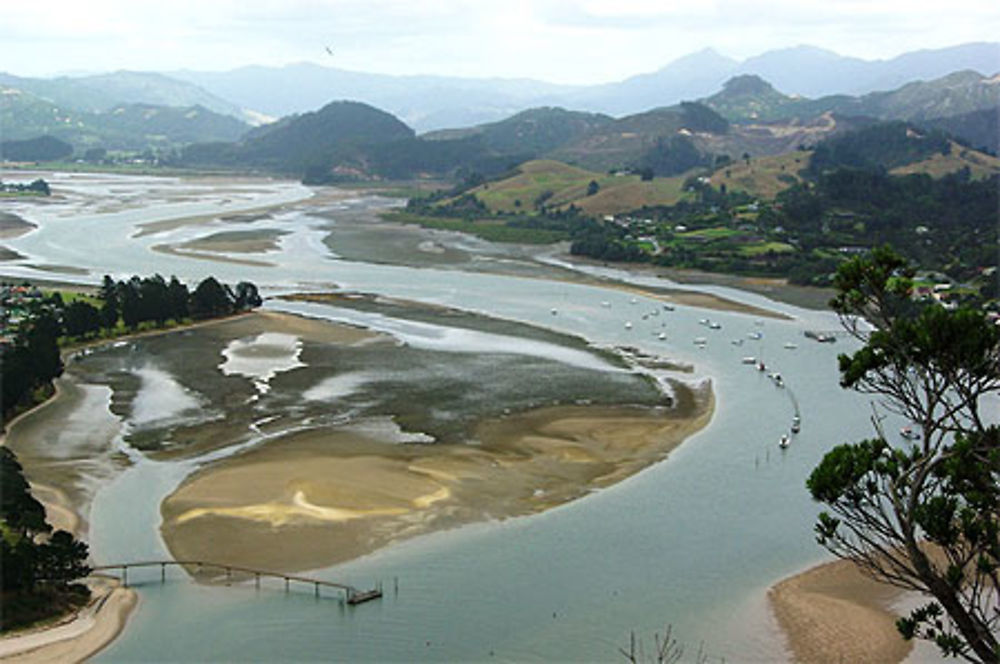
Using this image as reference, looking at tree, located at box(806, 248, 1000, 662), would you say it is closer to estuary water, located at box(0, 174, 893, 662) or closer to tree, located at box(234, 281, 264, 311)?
estuary water, located at box(0, 174, 893, 662)

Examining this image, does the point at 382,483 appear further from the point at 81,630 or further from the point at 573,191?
the point at 573,191

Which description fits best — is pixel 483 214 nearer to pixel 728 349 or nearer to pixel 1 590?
pixel 728 349

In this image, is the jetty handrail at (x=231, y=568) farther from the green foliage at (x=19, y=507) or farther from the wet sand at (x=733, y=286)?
the wet sand at (x=733, y=286)

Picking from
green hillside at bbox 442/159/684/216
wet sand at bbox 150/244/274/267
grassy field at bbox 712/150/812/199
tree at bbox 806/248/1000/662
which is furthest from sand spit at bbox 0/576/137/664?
grassy field at bbox 712/150/812/199

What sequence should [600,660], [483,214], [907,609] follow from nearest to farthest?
[600,660] → [907,609] → [483,214]

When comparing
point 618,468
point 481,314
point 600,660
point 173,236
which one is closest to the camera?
point 600,660

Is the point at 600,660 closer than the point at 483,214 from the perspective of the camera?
Yes

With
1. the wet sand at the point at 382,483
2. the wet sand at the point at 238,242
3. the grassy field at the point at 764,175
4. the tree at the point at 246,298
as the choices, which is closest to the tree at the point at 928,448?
the wet sand at the point at 382,483

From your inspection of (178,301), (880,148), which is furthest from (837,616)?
(880,148)

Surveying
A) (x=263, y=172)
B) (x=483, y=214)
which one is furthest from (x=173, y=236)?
(x=263, y=172)
